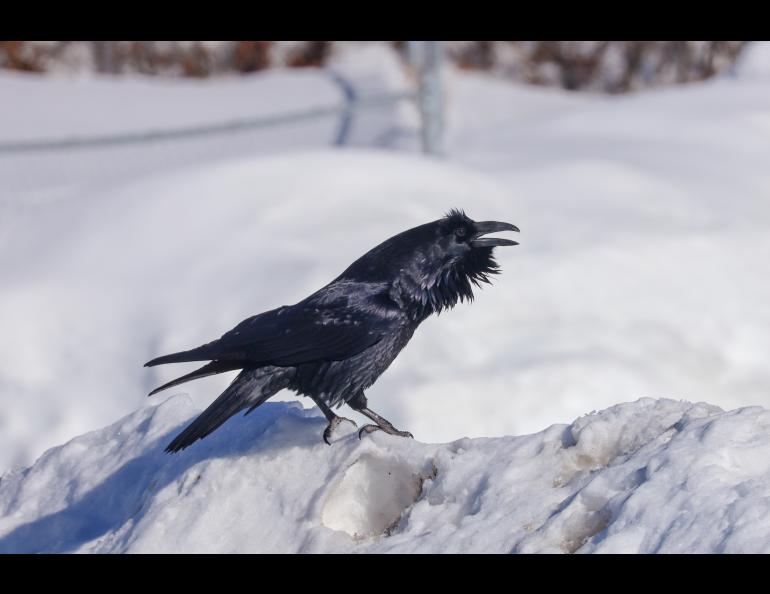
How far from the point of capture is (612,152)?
9.98m

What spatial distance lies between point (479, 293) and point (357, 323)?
3.45 m

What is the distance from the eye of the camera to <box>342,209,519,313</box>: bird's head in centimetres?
396

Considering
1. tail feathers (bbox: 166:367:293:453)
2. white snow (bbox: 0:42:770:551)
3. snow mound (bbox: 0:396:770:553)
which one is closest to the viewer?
snow mound (bbox: 0:396:770:553)

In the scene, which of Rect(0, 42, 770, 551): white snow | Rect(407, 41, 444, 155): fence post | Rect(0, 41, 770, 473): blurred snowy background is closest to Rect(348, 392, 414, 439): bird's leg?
Rect(0, 42, 770, 551): white snow

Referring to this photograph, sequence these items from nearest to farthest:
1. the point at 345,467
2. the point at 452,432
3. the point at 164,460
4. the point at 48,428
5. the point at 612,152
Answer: the point at 345,467 < the point at 164,460 < the point at 452,432 < the point at 48,428 < the point at 612,152

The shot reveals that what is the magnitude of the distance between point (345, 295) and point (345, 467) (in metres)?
0.71

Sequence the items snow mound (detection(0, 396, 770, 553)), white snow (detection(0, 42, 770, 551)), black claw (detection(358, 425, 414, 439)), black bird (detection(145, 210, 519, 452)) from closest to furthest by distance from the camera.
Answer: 1. snow mound (detection(0, 396, 770, 553))
2. white snow (detection(0, 42, 770, 551))
3. black claw (detection(358, 425, 414, 439))
4. black bird (detection(145, 210, 519, 452))

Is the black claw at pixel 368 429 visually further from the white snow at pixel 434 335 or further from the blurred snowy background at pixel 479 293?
the blurred snowy background at pixel 479 293

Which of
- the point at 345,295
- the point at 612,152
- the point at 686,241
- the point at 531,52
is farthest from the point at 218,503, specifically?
the point at 531,52

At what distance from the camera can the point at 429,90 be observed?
9680 millimetres

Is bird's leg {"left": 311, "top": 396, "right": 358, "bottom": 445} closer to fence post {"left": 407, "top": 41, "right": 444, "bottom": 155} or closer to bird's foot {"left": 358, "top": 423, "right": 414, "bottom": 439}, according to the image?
bird's foot {"left": 358, "top": 423, "right": 414, "bottom": 439}

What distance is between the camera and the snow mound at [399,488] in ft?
9.28

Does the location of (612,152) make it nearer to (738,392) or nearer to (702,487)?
(738,392)

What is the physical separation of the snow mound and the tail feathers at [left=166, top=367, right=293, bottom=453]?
111 millimetres
